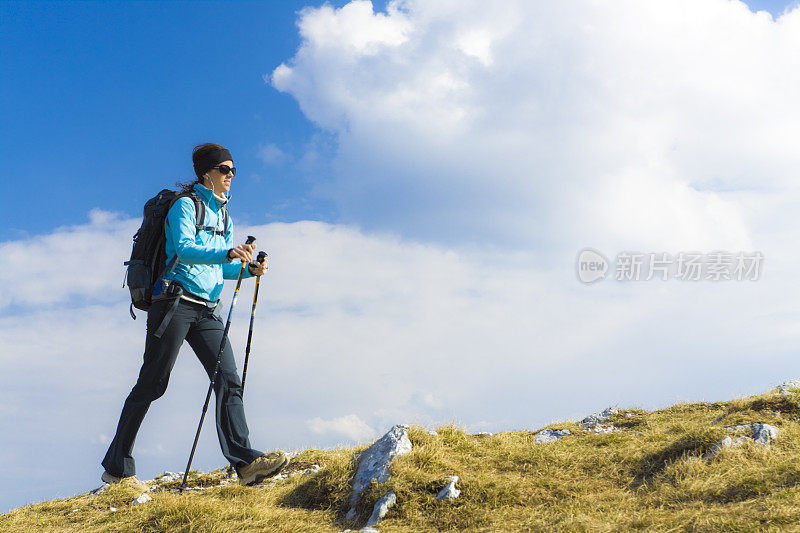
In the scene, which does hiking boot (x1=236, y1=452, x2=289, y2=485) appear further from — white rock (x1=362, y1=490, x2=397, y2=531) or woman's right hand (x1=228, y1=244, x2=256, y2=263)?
woman's right hand (x1=228, y1=244, x2=256, y2=263)

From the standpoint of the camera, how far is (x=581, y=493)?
662 cm

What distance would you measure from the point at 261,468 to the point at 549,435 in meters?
5.10

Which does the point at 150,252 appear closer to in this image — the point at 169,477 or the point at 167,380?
the point at 167,380

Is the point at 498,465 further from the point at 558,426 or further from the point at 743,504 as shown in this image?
the point at 558,426

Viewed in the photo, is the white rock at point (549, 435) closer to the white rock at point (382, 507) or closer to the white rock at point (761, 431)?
the white rock at point (761, 431)

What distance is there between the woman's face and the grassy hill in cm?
389

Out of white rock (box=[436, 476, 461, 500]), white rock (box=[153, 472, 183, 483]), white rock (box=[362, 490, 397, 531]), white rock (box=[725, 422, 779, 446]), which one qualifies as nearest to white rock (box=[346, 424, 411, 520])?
white rock (box=[362, 490, 397, 531])

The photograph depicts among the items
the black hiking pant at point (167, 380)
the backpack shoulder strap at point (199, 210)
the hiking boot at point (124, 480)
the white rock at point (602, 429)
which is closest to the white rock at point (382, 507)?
the black hiking pant at point (167, 380)

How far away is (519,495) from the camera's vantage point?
6.42 meters

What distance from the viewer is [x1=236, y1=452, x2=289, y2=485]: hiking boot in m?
7.32

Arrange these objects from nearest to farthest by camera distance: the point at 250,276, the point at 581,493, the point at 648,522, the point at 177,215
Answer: the point at 648,522, the point at 581,493, the point at 177,215, the point at 250,276

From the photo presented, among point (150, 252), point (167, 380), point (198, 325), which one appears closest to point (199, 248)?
point (150, 252)

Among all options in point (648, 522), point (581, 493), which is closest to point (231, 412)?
point (581, 493)

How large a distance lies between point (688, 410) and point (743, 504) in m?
6.11
